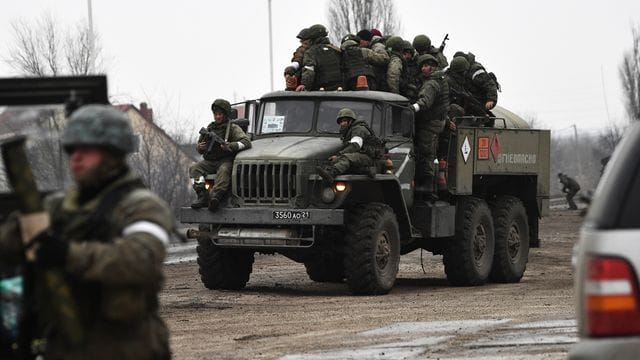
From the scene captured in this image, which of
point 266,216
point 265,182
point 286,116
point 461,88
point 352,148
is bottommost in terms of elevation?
point 266,216

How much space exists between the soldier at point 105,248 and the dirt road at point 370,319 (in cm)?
621

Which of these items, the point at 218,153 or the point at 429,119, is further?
the point at 429,119

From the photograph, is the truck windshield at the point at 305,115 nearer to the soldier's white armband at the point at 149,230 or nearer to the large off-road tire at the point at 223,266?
the large off-road tire at the point at 223,266

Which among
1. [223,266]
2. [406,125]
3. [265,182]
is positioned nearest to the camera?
[265,182]

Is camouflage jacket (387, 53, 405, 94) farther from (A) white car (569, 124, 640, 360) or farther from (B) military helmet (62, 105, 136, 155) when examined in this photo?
(B) military helmet (62, 105, 136, 155)

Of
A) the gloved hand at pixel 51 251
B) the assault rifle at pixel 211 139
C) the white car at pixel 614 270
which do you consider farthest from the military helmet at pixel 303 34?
the gloved hand at pixel 51 251

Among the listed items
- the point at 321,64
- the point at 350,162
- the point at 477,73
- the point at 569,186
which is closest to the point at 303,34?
the point at 321,64

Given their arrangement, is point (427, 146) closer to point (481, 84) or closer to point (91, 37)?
point (481, 84)

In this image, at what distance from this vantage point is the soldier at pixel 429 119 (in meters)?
19.2

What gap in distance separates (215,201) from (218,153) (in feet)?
2.32

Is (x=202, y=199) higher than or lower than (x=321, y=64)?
lower

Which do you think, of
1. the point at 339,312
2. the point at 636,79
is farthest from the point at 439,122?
the point at 636,79

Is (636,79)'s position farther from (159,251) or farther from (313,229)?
(159,251)

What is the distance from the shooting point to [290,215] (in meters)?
17.7
